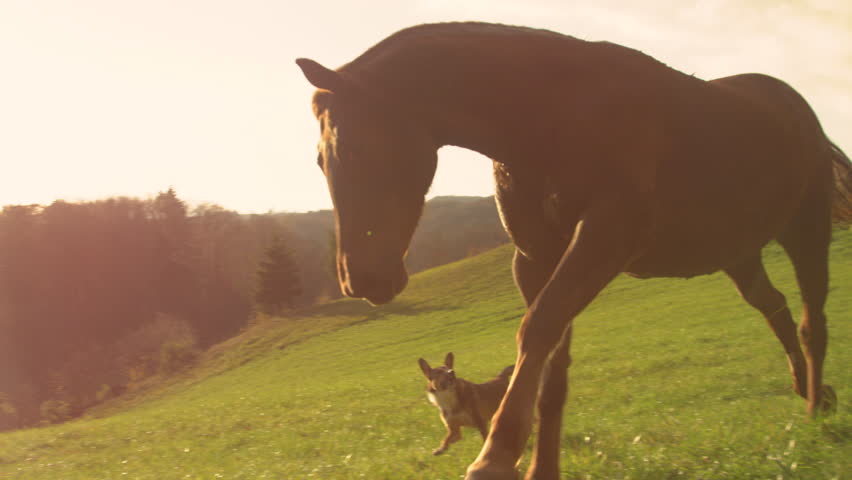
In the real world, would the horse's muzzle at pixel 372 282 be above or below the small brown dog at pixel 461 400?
above

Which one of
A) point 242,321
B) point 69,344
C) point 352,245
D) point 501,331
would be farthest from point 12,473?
point 242,321

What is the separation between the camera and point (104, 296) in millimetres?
50281

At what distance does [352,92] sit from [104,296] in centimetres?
5330

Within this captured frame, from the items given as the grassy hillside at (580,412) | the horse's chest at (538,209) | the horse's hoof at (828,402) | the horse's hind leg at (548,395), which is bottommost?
the grassy hillside at (580,412)

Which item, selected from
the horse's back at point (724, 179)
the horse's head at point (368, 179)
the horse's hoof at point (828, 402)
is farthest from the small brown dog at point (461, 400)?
the horse's head at point (368, 179)

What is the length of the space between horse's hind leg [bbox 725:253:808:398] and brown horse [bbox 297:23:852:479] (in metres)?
1.29

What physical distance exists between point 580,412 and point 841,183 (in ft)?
18.2

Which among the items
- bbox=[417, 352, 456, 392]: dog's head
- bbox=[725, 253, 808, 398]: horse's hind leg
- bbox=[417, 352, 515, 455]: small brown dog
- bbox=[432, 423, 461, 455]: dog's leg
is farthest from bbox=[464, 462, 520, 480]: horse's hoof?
bbox=[417, 352, 456, 392]: dog's head

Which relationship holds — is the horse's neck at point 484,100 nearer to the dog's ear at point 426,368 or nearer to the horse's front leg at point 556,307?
the horse's front leg at point 556,307

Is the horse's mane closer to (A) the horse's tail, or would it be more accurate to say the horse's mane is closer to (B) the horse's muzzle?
(B) the horse's muzzle

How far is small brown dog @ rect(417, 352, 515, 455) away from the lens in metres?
8.78

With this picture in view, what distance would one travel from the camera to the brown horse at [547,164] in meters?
2.85

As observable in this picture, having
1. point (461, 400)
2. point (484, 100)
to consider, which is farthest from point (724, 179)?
point (461, 400)

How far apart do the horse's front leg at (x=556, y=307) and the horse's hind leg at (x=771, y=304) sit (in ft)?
9.29
